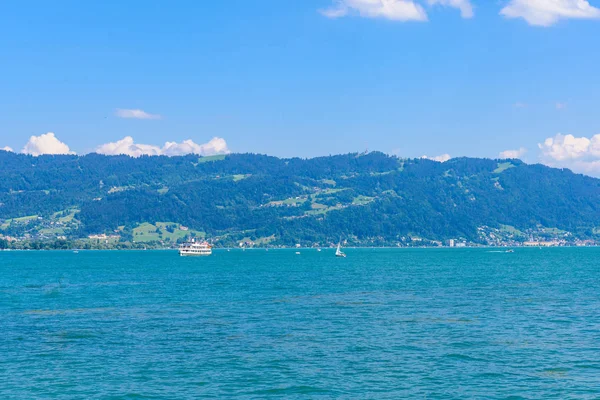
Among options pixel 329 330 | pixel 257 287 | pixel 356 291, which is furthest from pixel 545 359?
pixel 257 287

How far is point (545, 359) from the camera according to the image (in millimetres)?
56656

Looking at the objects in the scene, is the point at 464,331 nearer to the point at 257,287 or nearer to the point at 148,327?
the point at 148,327

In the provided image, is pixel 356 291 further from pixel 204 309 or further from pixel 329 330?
pixel 329 330

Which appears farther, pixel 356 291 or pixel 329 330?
pixel 356 291

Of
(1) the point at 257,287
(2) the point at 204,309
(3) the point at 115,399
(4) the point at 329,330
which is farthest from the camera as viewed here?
(1) the point at 257,287

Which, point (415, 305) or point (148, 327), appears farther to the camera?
point (415, 305)

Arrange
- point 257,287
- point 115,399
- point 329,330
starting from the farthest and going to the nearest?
point 257,287, point 329,330, point 115,399

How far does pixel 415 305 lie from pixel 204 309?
1114 inches

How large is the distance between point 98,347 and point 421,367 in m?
28.5

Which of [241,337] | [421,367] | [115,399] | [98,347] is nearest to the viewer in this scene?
[115,399]

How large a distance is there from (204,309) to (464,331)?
3761 centimetres

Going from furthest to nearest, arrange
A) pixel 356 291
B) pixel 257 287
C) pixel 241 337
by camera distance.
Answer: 1. pixel 257 287
2. pixel 356 291
3. pixel 241 337

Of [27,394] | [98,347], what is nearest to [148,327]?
[98,347]

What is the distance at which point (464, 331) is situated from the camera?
231ft
